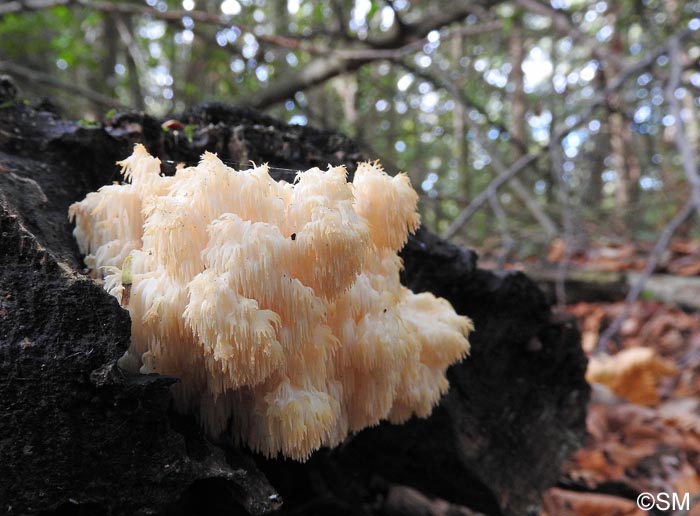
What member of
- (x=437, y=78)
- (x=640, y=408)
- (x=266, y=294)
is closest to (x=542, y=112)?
(x=437, y=78)

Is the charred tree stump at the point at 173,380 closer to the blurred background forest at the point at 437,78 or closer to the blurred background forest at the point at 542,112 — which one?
the blurred background forest at the point at 542,112

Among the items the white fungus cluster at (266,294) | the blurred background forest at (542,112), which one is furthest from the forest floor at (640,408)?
the white fungus cluster at (266,294)

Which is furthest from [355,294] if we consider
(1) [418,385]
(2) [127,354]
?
(2) [127,354]

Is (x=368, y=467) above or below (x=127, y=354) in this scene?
below

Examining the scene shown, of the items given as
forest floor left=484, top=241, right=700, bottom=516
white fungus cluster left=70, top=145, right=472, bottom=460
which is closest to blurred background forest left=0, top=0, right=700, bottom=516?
forest floor left=484, top=241, right=700, bottom=516

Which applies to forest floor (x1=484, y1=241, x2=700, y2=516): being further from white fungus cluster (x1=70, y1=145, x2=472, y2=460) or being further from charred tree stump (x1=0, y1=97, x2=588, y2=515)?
white fungus cluster (x1=70, y1=145, x2=472, y2=460)

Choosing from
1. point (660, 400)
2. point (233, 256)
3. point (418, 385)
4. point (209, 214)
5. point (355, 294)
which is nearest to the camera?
point (233, 256)

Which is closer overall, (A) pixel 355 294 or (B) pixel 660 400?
(A) pixel 355 294

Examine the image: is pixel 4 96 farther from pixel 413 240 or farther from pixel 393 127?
pixel 393 127

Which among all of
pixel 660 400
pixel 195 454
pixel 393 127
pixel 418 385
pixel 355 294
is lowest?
pixel 660 400
